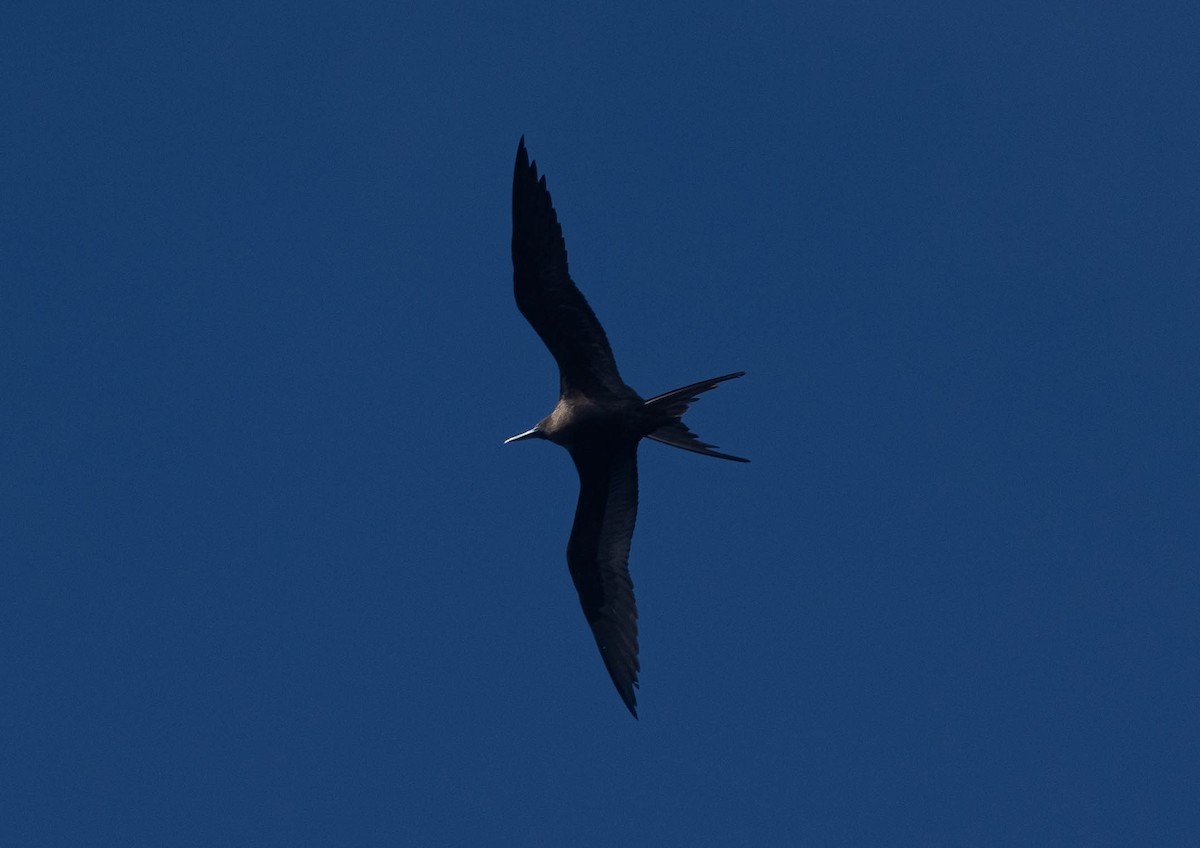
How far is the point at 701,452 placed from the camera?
14.2 metres

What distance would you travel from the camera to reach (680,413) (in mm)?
13844

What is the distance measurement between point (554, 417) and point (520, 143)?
107 inches

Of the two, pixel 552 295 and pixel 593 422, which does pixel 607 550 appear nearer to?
pixel 593 422

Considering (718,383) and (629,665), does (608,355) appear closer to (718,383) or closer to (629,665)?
(718,383)

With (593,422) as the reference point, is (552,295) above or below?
above

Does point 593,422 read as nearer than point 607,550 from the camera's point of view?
Yes

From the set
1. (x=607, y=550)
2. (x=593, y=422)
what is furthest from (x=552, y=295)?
(x=607, y=550)

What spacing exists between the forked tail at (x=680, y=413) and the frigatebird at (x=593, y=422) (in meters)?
0.01

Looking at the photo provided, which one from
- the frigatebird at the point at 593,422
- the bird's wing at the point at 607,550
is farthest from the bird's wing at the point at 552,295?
the bird's wing at the point at 607,550

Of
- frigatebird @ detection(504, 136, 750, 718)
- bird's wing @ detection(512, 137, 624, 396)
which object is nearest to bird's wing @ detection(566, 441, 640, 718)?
frigatebird @ detection(504, 136, 750, 718)

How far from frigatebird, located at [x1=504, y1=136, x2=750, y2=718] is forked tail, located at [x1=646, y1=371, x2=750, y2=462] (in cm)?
1

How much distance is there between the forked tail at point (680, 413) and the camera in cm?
1329

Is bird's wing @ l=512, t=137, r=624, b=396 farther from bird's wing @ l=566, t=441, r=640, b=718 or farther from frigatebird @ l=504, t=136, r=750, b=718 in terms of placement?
bird's wing @ l=566, t=441, r=640, b=718

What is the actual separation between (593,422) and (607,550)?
1.48m
